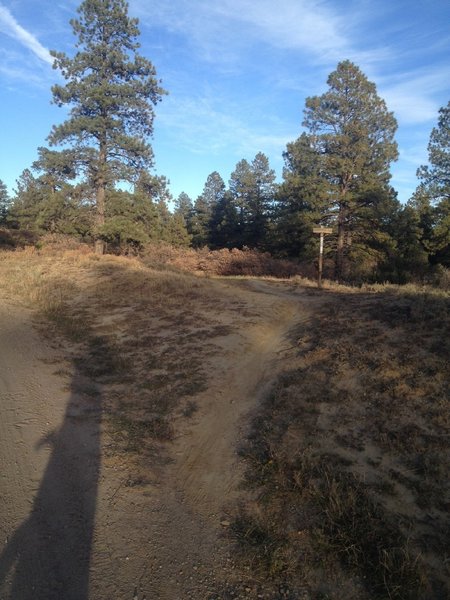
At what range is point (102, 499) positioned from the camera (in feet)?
15.6

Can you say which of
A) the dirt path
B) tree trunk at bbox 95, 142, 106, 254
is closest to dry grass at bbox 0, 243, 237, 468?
the dirt path

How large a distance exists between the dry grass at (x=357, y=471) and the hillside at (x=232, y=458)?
2cm

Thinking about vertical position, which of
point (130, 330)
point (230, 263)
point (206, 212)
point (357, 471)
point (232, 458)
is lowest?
point (232, 458)

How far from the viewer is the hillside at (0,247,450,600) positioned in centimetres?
377

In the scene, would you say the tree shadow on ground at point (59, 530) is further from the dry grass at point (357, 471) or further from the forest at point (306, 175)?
the forest at point (306, 175)

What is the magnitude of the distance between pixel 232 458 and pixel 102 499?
1806mm

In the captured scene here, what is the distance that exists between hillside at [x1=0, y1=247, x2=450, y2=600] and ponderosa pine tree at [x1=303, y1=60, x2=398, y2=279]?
1713cm

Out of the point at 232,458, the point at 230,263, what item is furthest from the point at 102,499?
the point at 230,263

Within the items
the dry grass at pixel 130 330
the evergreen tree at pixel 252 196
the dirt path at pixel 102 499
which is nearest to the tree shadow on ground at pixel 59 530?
the dirt path at pixel 102 499

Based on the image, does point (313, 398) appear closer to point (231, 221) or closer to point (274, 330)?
point (274, 330)

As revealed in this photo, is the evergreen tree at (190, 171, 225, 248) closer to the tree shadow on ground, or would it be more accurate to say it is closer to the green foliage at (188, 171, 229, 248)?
the green foliage at (188, 171, 229, 248)

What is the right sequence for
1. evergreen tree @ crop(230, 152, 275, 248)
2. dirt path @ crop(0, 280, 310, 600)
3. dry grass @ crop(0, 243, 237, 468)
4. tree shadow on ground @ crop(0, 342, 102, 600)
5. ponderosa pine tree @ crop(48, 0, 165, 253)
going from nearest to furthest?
1. tree shadow on ground @ crop(0, 342, 102, 600)
2. dirt path @ crop(0, 280, 310, 600)
3. dry grass @ crop(0, 243, 237, 468)
4. ponderosa pine tree @ crop(48, 0, 165, 253)
5. evergreen tree @ crop(230, 152, 275, 248)

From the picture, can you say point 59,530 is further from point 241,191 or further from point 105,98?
point 241,191

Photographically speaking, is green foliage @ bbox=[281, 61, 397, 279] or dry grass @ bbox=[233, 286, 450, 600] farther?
green foliage @ bbox=[281, 61, 397, 279]
